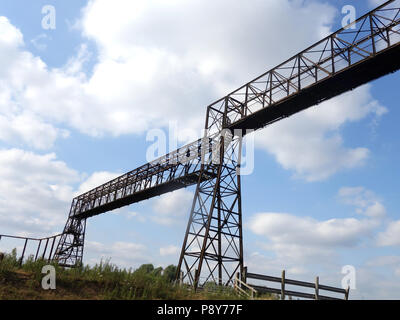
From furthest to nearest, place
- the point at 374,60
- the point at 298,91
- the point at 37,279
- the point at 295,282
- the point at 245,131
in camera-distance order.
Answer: the point at 245,131
the point at 298,91
the point at 374,60
the point at 295,282
the point at 37,279

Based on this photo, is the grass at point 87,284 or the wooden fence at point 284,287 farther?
the wooden fence at point 284,287

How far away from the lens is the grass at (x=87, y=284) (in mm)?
8625

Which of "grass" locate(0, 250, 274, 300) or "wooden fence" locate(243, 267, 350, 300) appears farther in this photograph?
"wooden fence" locate(243, 267, 350, 300)

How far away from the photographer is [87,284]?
973cm

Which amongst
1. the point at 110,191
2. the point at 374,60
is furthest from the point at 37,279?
the point at 110,191

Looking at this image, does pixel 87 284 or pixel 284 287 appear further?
pixel 284 287

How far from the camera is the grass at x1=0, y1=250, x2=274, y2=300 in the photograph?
28.3ft

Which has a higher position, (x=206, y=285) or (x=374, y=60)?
(x=374, y=60)

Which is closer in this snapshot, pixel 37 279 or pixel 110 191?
pixel 37 279

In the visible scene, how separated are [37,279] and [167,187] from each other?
15727 mm

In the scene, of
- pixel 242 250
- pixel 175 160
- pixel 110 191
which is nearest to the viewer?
pixel 242 250

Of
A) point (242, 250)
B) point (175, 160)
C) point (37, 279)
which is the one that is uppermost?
point (175, 160)
